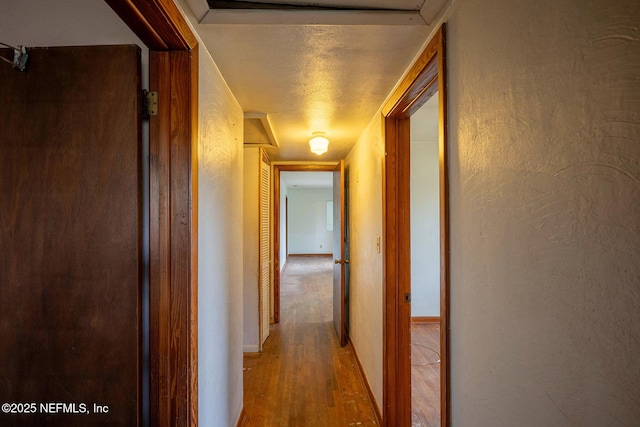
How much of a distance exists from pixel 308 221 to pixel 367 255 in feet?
26.3

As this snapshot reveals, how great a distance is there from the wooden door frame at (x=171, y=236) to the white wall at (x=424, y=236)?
3.31 metres

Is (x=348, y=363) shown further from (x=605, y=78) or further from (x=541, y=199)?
(x=605, y=78)

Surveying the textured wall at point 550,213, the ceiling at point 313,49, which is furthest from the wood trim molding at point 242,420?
the ceiling at point 313,49

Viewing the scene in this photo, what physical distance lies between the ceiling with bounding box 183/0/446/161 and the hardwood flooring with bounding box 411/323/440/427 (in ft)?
7.14

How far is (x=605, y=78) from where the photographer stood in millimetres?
493

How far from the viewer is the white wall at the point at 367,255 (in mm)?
2121

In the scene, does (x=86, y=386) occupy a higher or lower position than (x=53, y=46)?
lower

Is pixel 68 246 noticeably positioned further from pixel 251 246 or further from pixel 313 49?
pixel 251 246

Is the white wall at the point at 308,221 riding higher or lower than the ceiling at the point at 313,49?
lower

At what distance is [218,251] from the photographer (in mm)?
1567

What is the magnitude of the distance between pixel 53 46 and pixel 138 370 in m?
1.22

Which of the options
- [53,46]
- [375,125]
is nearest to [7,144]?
[53,46]

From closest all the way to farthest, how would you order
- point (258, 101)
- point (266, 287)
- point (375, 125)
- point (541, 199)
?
point (541, 199) → point (258, 101) → point (375, 125) → point (266, 287)

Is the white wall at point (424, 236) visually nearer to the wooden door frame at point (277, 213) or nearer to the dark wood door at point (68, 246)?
the wooden door frame at point (277, 213)
